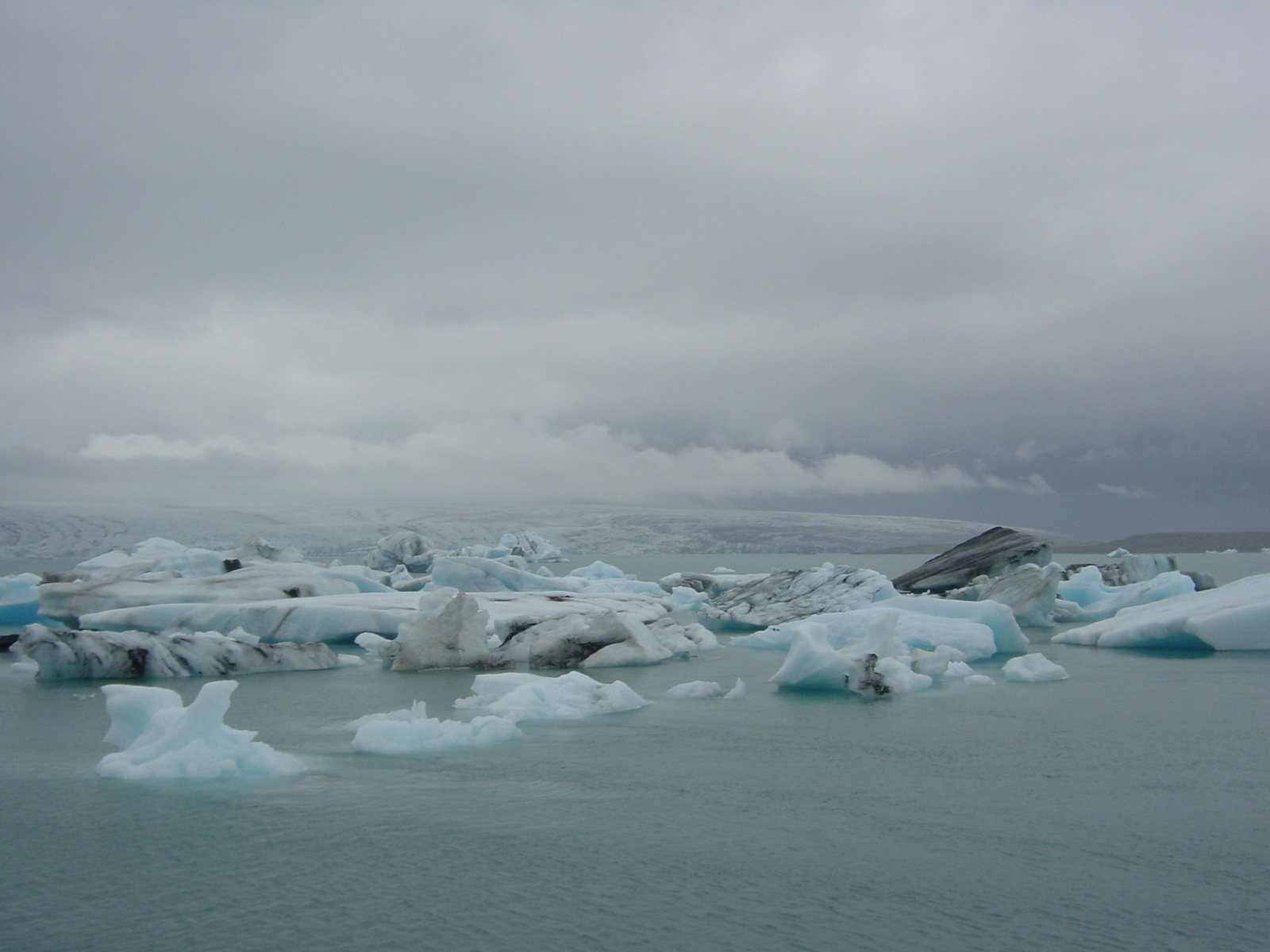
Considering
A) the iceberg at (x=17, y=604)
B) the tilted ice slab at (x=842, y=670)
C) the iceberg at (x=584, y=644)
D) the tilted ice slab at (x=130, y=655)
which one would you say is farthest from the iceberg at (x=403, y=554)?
the tilted ice slab at (x=842, y=670)

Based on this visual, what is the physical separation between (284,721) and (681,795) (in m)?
3.24

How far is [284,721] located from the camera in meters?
6.61

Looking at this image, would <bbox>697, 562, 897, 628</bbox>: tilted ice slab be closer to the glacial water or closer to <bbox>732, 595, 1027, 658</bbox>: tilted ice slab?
<bbox>732, 595, 1027, 658</bbox>: tilted ice slab

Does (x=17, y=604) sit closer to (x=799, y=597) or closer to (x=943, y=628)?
(x=799, y=597)

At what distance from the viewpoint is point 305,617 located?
11.2 metres

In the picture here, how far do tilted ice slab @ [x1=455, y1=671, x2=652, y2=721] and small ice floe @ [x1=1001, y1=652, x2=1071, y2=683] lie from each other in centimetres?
343

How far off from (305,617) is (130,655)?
263 centimetres

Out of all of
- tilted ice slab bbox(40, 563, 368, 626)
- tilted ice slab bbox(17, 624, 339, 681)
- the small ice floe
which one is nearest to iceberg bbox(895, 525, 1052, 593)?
the small ice floe

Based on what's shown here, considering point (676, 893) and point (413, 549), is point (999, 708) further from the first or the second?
point (413, 549)

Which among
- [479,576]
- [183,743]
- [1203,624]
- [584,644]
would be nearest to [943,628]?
[1203,624]

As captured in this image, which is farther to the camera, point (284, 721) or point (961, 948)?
point (284, 721)

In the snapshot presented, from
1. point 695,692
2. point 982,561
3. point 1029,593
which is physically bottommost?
point 695,692

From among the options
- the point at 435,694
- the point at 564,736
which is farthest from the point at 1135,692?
the point at 435,694

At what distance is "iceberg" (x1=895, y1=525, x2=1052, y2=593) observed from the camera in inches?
666
